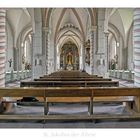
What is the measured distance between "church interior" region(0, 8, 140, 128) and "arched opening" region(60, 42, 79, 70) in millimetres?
12990

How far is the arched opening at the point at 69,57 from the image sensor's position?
4250 cm

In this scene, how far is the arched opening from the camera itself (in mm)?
42500

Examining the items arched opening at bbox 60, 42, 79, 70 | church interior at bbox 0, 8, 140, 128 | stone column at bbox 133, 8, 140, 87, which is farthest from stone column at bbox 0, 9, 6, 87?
arched opening at bbox 60, 42, 79, 70

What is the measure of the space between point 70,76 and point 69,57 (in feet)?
107

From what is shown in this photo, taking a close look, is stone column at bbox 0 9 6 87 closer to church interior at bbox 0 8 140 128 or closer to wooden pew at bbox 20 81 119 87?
church interior at bbox 0 8 140 128

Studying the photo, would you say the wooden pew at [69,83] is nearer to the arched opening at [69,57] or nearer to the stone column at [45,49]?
the stone column at [45,49]

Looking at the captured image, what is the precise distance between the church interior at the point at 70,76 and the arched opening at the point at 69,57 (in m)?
13.0

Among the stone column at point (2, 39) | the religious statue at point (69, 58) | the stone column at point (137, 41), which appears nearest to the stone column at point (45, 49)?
the stone column at point (2, 39)

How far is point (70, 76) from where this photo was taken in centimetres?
1085

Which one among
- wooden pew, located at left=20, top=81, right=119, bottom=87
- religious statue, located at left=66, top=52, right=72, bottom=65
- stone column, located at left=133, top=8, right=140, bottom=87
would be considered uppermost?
religious statue, located at left=66, top=52, right=72, bottom=65
